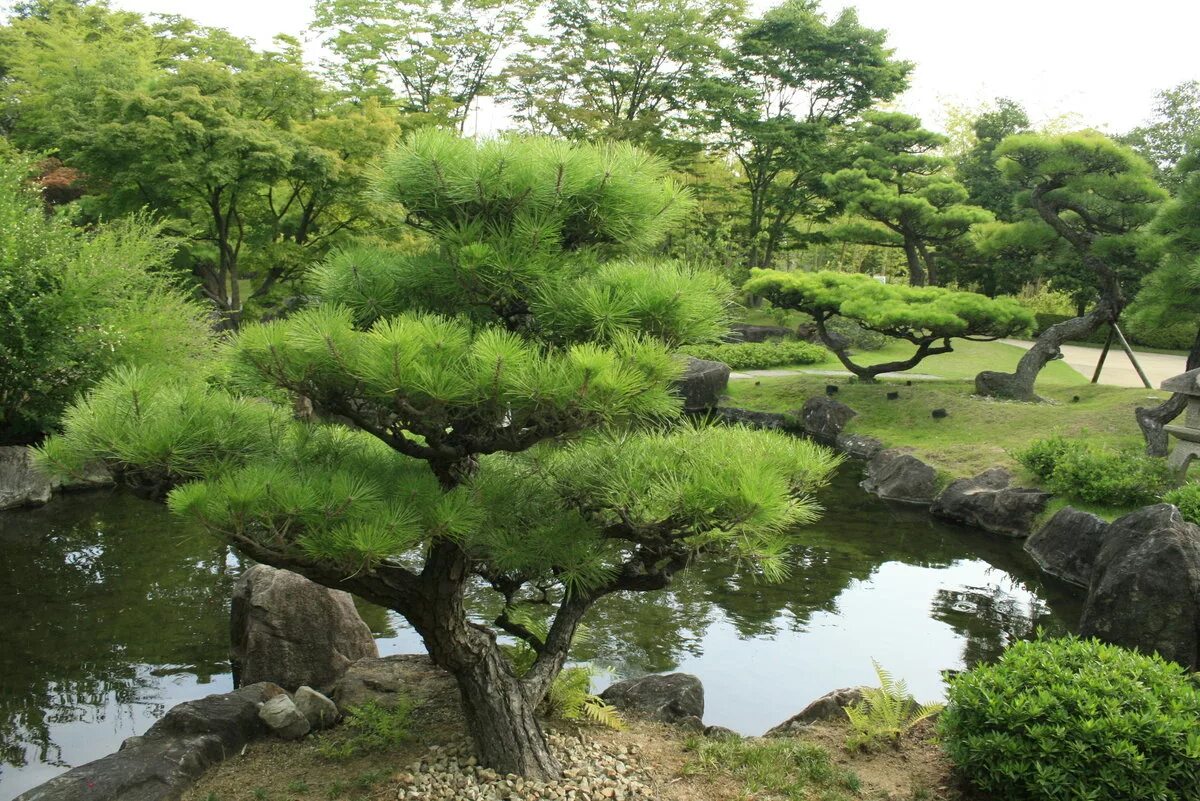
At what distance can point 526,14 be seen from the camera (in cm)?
3034

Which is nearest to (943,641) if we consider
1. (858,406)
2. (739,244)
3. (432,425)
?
(432,425)

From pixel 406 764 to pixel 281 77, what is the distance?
16.5 meters

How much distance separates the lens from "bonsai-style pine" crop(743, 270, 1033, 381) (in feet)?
55.6

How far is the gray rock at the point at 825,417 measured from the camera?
17.3 meters

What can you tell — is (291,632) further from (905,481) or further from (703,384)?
(703,384)

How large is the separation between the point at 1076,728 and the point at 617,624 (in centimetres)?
435

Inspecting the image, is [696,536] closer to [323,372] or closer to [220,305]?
[323,372]

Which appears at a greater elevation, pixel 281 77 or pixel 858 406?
pixel 281 77

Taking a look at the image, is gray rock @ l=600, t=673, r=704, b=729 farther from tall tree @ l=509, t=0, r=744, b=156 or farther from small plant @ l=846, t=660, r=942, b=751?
tall tree @ l=509, t=0, r=744, b=156

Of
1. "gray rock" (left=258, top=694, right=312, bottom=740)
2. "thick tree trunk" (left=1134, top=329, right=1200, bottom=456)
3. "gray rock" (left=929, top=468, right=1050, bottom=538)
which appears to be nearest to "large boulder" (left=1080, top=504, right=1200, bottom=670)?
"gray rock" (left=929, top=468, right=1050, bottom=538)

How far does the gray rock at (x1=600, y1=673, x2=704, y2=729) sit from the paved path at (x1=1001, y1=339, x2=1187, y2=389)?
15408 millimetres

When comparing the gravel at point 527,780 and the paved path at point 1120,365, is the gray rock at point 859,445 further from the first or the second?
the gravel at point 527,780

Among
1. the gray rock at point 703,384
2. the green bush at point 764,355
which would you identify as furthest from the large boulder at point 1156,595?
the green bush at point 764,355

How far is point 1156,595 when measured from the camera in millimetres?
6574
